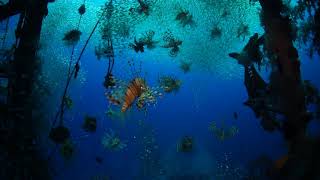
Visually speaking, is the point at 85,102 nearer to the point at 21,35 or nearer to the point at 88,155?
the point at 88,155

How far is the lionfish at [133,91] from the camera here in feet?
24.1

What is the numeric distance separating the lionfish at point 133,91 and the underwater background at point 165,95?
0.63 feet

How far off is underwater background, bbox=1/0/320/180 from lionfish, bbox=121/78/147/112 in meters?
0.19

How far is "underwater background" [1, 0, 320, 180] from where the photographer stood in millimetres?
14406

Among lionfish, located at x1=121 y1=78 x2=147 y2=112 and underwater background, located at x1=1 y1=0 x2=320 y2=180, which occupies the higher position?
underwater background, located at x1=1 y1=0 x2=320 y2=180

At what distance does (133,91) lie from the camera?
294 inches

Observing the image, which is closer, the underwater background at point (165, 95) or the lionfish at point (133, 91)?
the lionfish at point (133, 91)

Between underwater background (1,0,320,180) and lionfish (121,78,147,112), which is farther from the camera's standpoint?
underwater background (1,0,320,180)

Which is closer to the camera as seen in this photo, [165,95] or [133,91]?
[133,91]

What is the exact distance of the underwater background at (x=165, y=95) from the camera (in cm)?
1441

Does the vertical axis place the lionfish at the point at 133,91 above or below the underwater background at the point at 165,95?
below

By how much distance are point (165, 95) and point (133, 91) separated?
327 ft

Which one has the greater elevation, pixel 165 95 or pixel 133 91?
pixel 165 95

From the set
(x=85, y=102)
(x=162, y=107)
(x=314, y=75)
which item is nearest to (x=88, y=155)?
(x=85, y=102)
